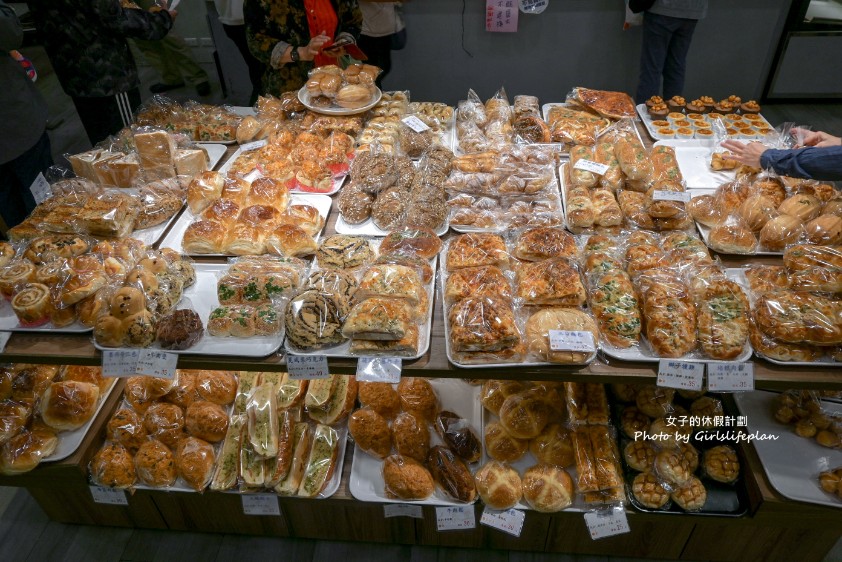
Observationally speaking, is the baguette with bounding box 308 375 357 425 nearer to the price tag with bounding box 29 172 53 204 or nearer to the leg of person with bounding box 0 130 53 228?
the price tag with bounding box 29 172 53 204

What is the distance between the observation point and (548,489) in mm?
2107

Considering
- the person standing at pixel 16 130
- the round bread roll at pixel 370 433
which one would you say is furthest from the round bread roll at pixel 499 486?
the person standing at pixel 16 130

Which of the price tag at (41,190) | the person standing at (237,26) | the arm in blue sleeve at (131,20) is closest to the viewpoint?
the price tag at (41,190)

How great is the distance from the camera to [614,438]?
89.9 inches

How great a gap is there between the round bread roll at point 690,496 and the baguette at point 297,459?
152 cm

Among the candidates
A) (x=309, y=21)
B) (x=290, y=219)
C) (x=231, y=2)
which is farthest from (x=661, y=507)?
(x=231, y=2)

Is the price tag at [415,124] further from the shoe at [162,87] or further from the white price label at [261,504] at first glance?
the shoe at [162,87]

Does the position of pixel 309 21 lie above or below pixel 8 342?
above

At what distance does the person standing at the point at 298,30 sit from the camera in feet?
12.2

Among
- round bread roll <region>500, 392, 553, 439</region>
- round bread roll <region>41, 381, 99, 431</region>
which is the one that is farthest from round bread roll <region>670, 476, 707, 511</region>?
round bread roll <region>41, 381, 99, 431</region>

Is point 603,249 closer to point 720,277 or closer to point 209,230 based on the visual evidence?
point 720,277

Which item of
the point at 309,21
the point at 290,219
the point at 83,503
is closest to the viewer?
the point at 290,219

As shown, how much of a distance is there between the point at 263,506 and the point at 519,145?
6.85ft

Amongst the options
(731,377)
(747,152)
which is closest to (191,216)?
(731,377)
